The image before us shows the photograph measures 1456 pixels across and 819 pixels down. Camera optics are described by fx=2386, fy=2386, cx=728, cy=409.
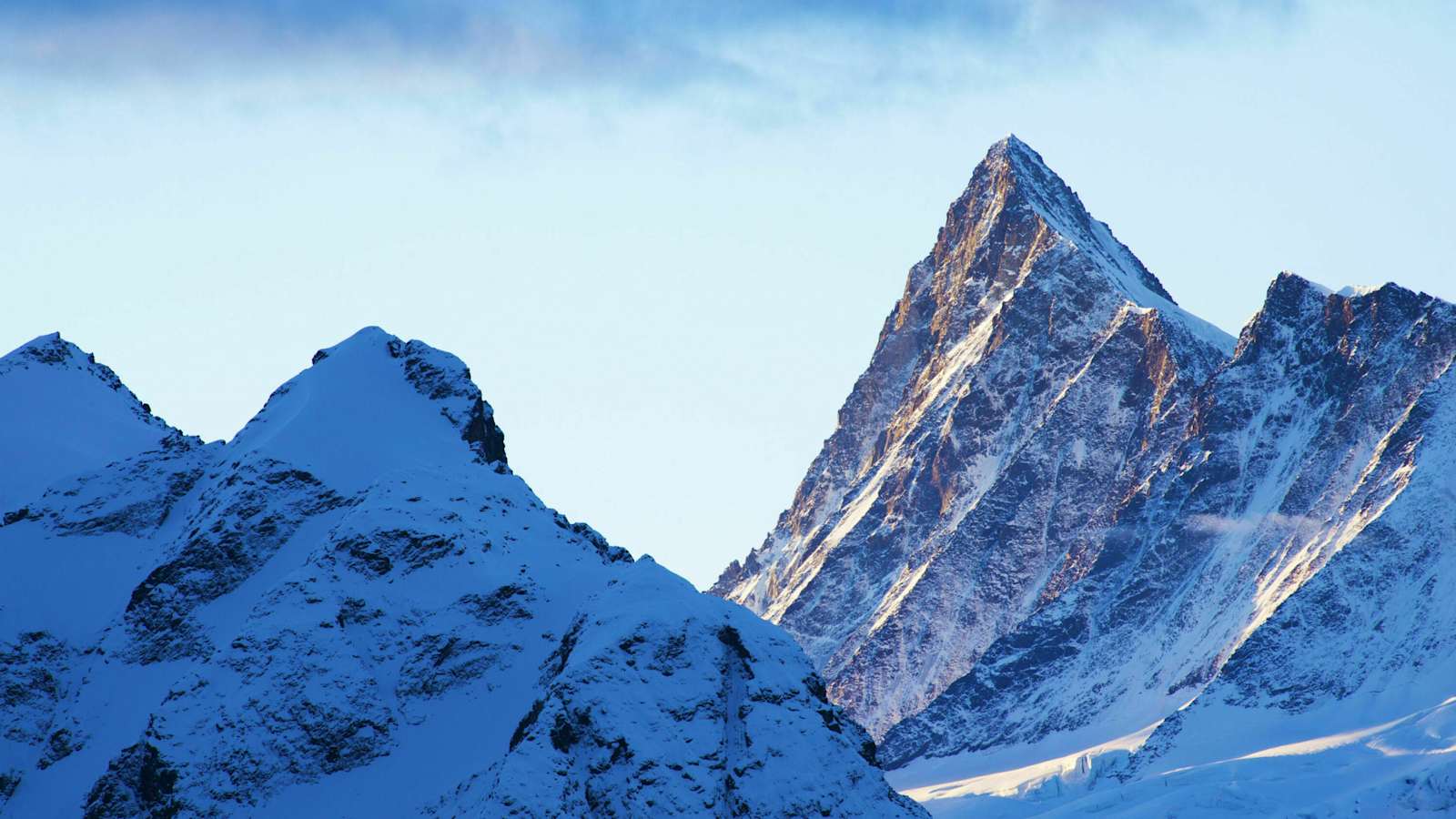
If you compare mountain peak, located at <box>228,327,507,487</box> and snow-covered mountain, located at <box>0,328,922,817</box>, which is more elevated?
mountain peak, located at <box>228,327,507,487</box>

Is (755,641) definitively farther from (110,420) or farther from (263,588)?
(110,420)

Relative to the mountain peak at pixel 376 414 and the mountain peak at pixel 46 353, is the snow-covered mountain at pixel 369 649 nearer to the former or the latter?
the mountain peak at pixel 376 414

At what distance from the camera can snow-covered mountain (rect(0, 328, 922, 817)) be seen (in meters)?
102

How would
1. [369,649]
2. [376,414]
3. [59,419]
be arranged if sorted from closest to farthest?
[369,649] → [376,414] → [59,419]

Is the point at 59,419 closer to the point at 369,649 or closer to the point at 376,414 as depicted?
the point at 376,414

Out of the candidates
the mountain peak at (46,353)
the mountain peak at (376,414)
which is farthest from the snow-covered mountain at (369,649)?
the mountain peak at (46,353)

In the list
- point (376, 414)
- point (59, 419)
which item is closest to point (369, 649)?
point (376, 414)

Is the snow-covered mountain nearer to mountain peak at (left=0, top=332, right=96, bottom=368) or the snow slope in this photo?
the snow slope

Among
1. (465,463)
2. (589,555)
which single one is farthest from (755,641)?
(465,463)

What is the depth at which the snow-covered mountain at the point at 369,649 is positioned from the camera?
336ft

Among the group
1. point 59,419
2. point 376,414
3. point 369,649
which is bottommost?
point 369,649

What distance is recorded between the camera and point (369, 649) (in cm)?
11325

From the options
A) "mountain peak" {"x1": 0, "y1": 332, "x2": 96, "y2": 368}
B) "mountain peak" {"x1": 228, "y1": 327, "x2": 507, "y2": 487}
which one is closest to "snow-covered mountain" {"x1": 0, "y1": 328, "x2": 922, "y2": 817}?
"mountain peak" {"x1": 228, "y1": 327, "x2": 507, "y2": 487}

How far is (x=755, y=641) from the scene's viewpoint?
108 m
